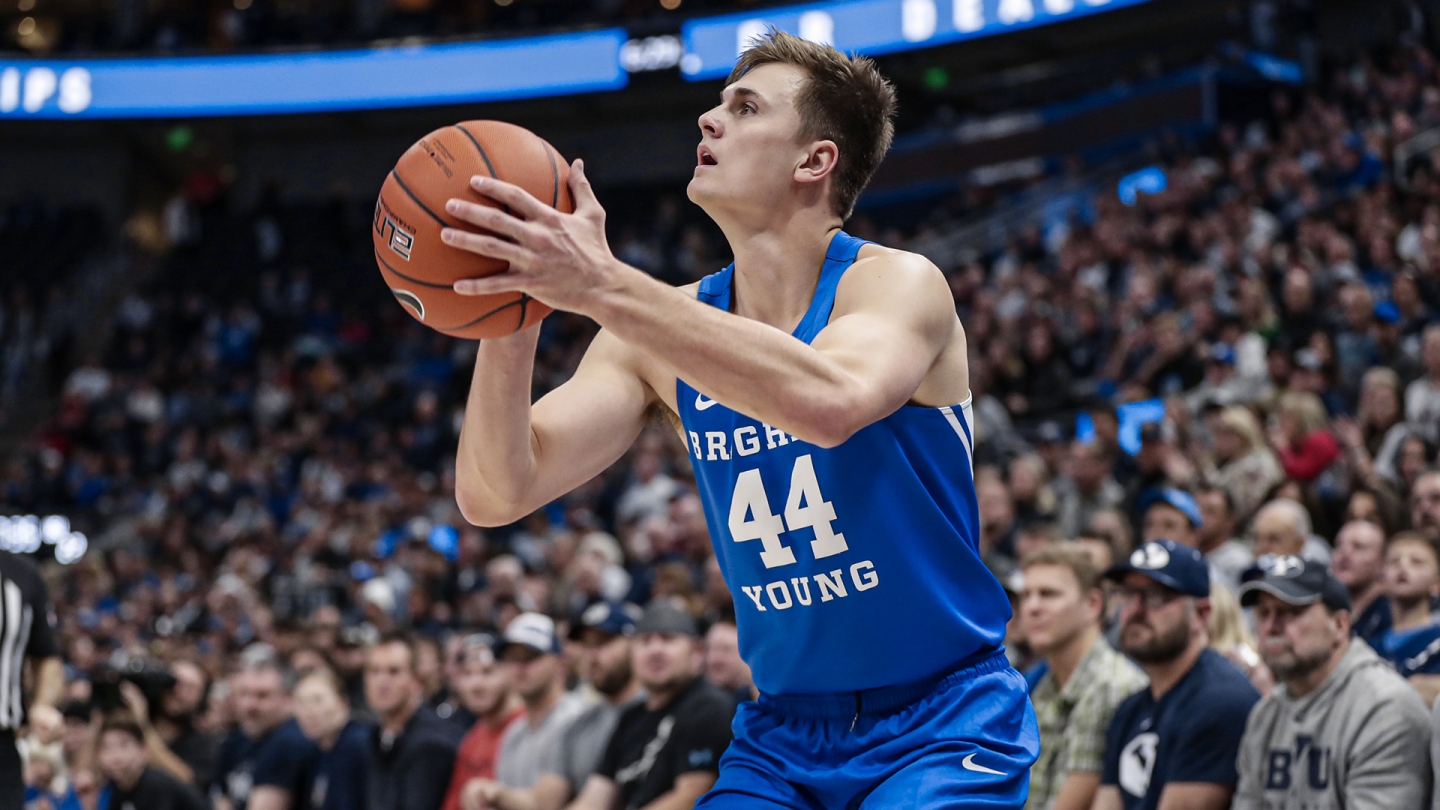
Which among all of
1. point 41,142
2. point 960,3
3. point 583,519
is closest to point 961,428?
point 583,519

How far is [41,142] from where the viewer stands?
2764 cm

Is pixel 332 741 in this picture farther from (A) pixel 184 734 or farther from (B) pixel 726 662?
(B) pixel 726 662

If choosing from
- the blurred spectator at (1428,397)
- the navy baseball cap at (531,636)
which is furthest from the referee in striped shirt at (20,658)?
the blurred spectator at (1428,397)

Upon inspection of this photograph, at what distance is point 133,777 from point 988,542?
5000 millimetres

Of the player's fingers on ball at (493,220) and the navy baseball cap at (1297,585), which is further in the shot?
the navy baseball cap at (1297,585)

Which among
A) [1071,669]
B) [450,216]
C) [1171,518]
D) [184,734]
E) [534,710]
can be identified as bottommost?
[184,734]

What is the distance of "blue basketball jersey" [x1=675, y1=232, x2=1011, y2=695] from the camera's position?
9.68 ft

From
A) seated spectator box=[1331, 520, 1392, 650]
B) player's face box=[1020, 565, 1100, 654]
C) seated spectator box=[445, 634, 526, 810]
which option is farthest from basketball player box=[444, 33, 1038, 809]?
seated spectator box=[445, 634, 526, 810]

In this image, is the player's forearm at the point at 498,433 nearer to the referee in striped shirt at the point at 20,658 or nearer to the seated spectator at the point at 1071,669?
the referee in striped shirt at the point at 20,658

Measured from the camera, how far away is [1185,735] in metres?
5.40

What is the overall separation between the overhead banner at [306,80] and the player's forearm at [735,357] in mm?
21275

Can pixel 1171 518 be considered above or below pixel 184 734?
above

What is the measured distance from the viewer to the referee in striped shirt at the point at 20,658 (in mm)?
5371

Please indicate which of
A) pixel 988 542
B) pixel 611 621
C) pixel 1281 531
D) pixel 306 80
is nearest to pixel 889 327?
pixel 1281 531
